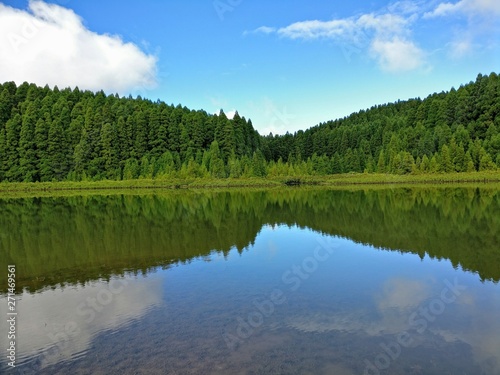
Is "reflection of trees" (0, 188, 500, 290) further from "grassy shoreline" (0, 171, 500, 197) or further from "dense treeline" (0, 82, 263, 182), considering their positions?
"dense treeline" (0, 82, 263, 182)

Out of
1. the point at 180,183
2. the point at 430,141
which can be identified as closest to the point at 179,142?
the point at 180,183

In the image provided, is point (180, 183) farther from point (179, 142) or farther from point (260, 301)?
point (260, 301)

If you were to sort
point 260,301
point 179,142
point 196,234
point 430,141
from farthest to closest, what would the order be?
point 179,142 → point 430,141 → point 196,234 → point 260,301

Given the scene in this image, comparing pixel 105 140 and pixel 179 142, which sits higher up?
pixel 105 140

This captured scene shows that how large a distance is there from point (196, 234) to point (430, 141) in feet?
260

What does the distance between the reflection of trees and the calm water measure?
0.14 meters

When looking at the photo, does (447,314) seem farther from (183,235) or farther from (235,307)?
(183,235)

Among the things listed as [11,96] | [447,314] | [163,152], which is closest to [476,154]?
[163,152]

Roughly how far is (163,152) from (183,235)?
77.2 metres

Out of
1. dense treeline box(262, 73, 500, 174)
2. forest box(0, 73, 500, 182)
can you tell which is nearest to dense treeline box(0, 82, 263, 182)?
forest box(0, 73, 500, 182)

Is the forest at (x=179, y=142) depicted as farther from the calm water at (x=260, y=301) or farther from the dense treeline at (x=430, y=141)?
the calm water at (x=260, y=301)

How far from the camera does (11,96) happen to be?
106m

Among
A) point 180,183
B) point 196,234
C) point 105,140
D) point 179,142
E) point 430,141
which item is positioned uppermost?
point 105,140

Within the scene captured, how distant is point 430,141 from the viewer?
288 feet
